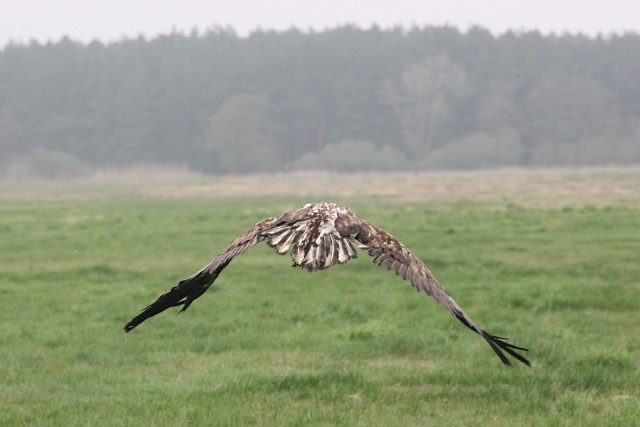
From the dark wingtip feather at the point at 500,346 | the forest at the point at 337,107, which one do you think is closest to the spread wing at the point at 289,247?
the dark wingtip feather at the point at 500,346

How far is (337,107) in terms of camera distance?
109500 mm

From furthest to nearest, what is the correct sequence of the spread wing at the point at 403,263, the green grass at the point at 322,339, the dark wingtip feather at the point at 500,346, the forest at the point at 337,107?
the forest at the point at 337,107, the green grass at the point at 322,339, the spread wing at the point at 403,263, the dark wingtip feather at the point at 500,346

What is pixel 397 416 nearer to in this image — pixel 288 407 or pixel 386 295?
pixel 288 407

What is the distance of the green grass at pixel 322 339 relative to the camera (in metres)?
8.51

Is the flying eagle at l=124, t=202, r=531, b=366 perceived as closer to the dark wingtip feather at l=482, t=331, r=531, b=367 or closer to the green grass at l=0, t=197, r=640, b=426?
the dark wingtip feather at l=482, t=331, r=531, b=367

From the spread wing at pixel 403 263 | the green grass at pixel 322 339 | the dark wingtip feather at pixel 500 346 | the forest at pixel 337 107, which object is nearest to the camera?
the dark wingtip feather at pixel 500 346

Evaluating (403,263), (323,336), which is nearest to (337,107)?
(323,336)

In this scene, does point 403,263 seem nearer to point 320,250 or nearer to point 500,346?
point 320,250

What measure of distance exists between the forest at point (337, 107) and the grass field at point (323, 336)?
2858 inches

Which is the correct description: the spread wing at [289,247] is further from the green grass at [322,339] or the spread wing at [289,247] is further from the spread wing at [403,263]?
the green grass at [322,339]

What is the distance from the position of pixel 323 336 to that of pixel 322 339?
5.6 inches

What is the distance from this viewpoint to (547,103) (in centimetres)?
10612

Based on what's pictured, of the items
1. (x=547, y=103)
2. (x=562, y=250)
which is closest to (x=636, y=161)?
(x=547, y=103)

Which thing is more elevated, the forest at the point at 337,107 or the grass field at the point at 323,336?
the forest at the point at 337,107
